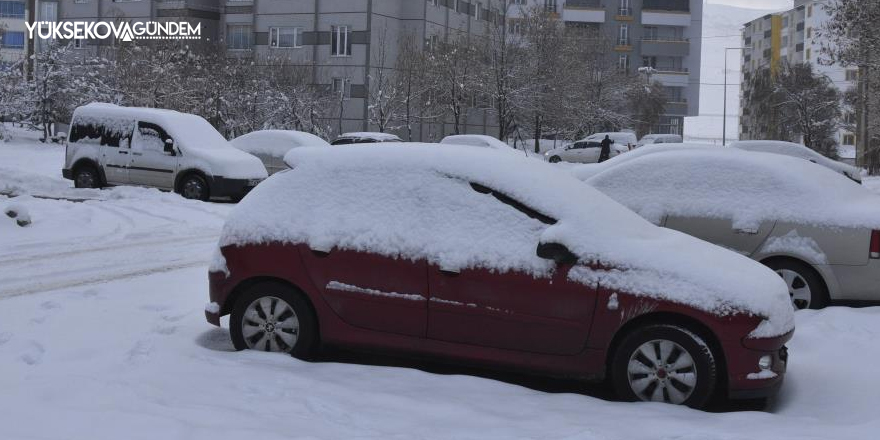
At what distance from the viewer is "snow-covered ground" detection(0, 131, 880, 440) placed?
481 cm

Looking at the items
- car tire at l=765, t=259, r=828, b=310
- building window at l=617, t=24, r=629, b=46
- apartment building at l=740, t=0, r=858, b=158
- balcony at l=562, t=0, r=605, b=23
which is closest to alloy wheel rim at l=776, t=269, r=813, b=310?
→ car tire at l=765, t=259, r=828, b=310

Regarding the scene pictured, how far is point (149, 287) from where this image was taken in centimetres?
916

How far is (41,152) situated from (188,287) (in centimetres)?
3079

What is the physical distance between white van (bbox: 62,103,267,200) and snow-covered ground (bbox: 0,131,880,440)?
9.68m

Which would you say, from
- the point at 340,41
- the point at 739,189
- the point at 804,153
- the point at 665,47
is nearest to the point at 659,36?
the point at 665,47

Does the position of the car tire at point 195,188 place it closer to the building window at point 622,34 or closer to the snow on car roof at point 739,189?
the snow on car roof at point 739,189

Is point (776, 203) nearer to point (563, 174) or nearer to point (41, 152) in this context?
point (563, 174)

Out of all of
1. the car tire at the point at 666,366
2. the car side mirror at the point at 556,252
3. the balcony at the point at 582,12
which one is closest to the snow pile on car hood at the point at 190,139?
the car side mirror at the point at 556,252

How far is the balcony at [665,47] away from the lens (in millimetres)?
93625

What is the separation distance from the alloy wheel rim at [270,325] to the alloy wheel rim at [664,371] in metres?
2.27

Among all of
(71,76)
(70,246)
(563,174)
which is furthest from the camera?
(71,76)

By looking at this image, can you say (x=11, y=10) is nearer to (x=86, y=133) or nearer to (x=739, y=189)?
(x=86, y=133)

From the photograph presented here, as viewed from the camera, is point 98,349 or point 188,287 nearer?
point 98,349

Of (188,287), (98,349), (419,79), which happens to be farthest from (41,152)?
(98,349)
